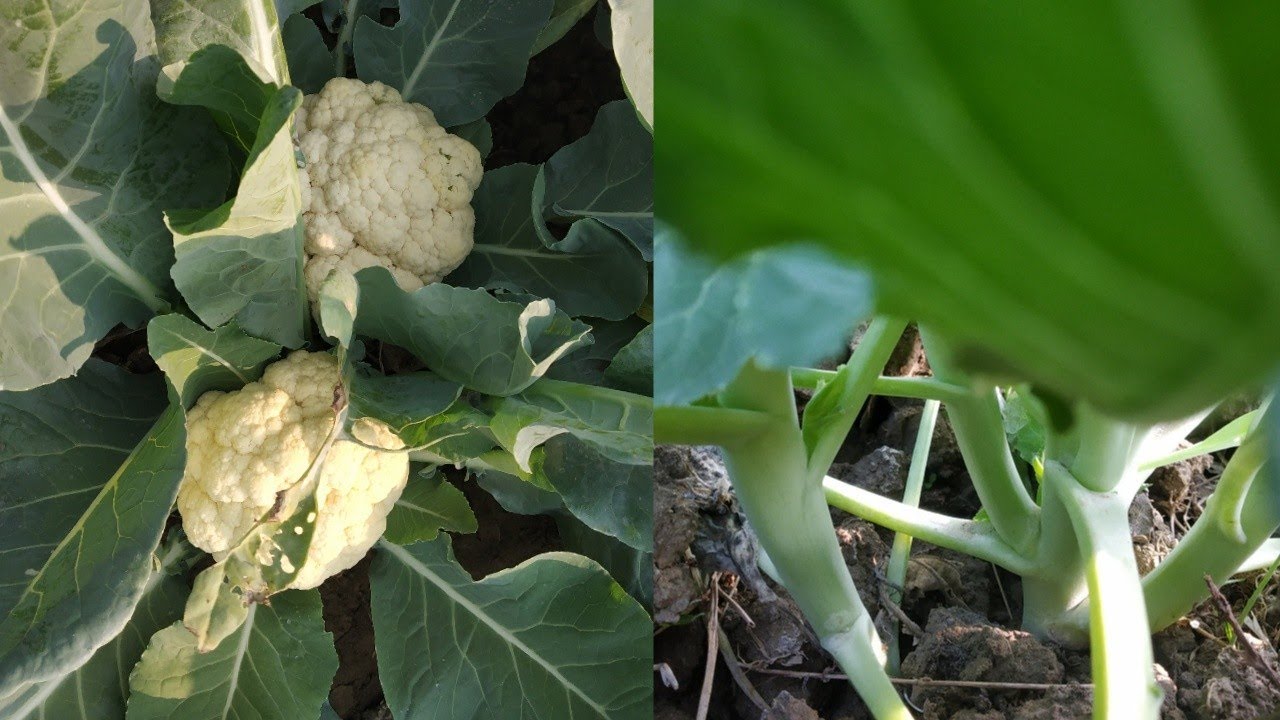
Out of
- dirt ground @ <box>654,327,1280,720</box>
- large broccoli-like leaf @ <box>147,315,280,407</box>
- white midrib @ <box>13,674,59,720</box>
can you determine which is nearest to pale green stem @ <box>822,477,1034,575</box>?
dirt ground @ <box>654,327,1280,720</box>

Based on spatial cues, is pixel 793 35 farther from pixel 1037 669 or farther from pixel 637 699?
→ pixel 637 699

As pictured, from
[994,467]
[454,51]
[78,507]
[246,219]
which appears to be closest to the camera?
[994,467]

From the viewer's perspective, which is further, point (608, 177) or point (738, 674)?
point (608, 177)

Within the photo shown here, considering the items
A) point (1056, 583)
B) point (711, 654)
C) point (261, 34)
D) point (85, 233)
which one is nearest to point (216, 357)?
point (85, 233)

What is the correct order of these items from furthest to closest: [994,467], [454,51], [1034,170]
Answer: [454,51], [994,467], [1034,170]

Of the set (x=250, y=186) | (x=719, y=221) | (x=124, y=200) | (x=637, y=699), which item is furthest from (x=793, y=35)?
(x=637, y=699)

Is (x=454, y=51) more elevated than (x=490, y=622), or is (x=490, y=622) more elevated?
(x=454, y=51)

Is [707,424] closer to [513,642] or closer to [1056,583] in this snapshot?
[1056,583]

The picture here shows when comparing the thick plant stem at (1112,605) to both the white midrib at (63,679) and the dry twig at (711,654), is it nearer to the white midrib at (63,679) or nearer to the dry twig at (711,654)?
the dry twig at (711,654)
